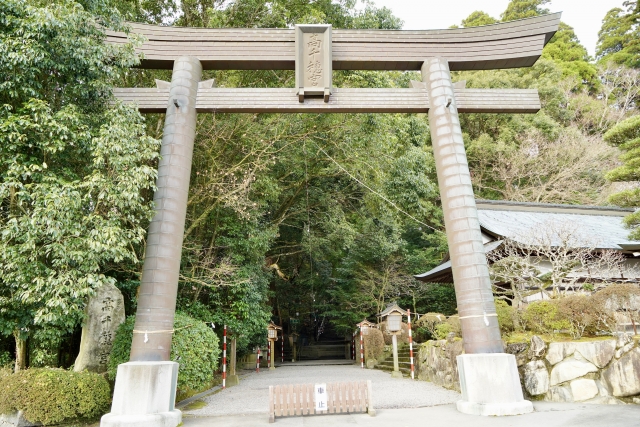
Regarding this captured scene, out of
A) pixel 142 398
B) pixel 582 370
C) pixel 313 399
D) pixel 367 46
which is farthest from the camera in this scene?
pixel 367 46

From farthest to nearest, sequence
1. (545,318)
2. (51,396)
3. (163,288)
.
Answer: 1. (545,318)
2. (163,288)
3. (51,396)

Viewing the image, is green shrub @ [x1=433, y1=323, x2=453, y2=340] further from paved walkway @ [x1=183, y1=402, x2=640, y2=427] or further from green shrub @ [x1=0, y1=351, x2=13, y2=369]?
green shrub @ [x1=0, y1=351, x2=13, y2=369]

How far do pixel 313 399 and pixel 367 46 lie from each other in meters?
5.89

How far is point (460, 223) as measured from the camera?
636 cm

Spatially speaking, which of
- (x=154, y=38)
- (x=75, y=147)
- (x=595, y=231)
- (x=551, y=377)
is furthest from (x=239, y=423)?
(x=595, y=231)

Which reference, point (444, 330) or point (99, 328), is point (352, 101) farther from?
point (444, 330)

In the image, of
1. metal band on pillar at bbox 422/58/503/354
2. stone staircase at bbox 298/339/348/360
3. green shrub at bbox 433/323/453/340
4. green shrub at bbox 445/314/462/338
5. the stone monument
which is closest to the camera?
metal band on pillar at bbox 422/58/503/354

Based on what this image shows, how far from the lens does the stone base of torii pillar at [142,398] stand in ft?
15.8

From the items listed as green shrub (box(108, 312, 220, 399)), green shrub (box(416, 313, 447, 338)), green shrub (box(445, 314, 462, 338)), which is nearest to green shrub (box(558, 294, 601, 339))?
green shrub (box(445, 314, 462, 338))

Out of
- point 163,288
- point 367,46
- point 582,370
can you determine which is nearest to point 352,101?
point 367,46

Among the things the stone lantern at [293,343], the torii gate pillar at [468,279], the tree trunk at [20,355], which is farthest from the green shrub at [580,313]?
the stone lantern at [293,343]

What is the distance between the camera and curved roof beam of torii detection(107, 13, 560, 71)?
274 inches

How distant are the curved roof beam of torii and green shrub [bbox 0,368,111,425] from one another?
17.0ft

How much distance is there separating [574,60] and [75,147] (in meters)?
33.3
